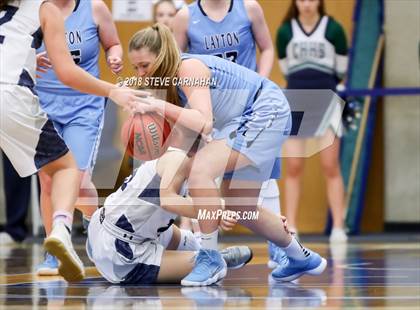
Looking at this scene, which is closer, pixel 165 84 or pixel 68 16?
pixel 165 84

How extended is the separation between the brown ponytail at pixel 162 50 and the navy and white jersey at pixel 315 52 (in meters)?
4.68

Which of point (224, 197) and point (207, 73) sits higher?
point (207, 73)

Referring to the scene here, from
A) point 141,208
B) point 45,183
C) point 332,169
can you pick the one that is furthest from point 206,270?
point 332,169

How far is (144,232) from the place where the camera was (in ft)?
21.8

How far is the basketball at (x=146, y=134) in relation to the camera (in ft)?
22.1

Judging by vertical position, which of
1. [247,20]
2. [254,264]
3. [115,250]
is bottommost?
[254,264]

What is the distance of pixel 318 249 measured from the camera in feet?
32.7

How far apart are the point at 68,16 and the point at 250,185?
2031mm

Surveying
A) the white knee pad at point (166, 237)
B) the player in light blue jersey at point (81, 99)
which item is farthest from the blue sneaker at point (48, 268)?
the white knee pad at point (166, 237)

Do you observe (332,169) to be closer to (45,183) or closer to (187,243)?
(45,183)

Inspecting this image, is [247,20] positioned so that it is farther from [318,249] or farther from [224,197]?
[318,249]

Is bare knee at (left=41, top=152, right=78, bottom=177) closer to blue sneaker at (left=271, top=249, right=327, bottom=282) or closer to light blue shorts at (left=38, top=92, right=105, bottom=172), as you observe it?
blue sneaker at (left=271, top=249, right=327, bottom=282)

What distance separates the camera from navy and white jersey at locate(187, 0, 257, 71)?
27.4 feet

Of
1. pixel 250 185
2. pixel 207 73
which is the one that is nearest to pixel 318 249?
pixel 250 185
